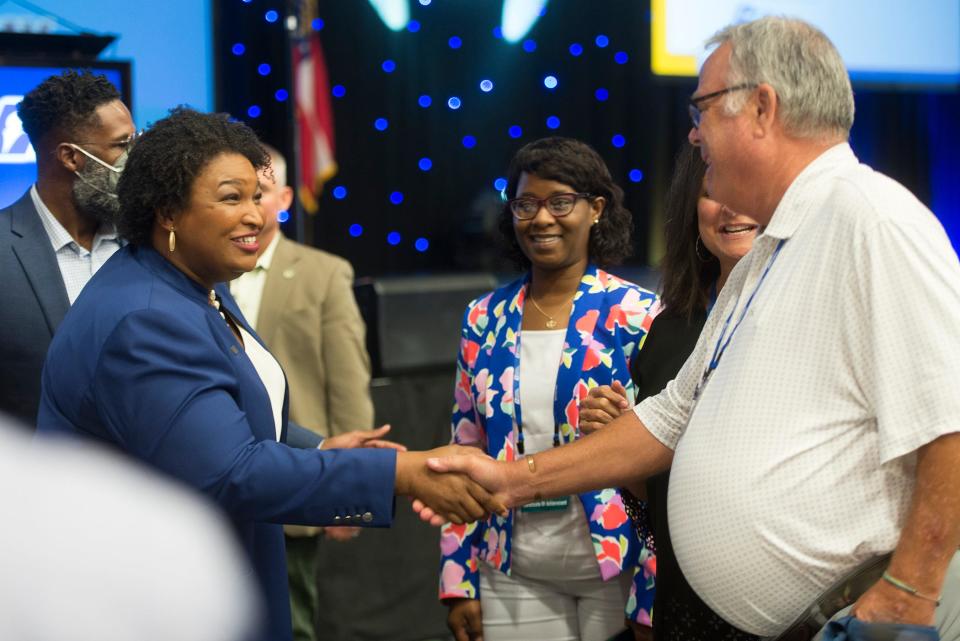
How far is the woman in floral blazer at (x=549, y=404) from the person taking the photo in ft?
9.20

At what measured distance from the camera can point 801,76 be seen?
1832 mm

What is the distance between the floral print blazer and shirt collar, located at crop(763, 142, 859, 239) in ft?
3.43

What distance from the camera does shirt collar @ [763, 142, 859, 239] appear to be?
1796 millimetres

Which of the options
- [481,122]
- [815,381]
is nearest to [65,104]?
[815,381]

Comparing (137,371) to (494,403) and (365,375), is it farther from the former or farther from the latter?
(365,375)

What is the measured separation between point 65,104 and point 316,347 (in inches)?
54.0

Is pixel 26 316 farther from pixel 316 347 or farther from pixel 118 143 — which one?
pixel 316 347

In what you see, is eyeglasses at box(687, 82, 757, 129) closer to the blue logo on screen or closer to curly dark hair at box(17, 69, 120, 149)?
curly dark hair at box(17, 69, 120, 149)

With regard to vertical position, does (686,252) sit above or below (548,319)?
above

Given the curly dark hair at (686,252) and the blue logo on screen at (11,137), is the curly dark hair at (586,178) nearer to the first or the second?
the curly dark hair at (686,252)

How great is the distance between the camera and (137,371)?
78.2 inches

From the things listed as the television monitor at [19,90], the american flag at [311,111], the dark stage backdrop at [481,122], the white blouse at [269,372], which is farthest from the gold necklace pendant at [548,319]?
the dark stage backdrop at [481,122]

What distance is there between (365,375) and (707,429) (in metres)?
2.43

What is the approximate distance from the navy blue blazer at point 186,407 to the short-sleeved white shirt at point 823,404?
0.69 metres
